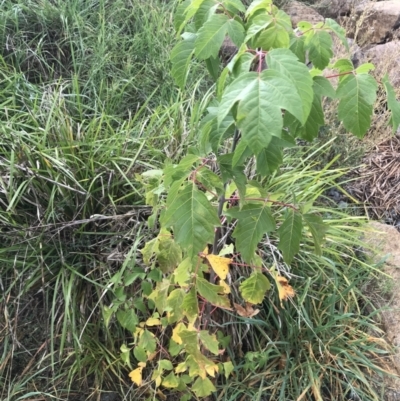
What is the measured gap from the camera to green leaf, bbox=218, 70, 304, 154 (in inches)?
31.9

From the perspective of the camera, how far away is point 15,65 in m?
2.86

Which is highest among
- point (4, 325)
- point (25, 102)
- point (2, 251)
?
point (25, 102)

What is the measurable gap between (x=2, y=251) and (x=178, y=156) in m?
0.93

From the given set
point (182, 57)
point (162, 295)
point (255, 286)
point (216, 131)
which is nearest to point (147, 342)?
point (162, 295)

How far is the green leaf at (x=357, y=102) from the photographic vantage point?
1.04 metres

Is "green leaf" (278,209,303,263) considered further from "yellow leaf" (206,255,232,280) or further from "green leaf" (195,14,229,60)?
"green leaf" (195,14,229,60)

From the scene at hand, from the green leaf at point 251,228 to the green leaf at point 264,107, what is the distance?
44cm

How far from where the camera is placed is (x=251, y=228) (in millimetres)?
1235

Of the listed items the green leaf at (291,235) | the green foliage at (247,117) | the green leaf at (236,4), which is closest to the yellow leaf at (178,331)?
the green foliage at (247,117)

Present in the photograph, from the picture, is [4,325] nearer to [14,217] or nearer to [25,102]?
[14,217]

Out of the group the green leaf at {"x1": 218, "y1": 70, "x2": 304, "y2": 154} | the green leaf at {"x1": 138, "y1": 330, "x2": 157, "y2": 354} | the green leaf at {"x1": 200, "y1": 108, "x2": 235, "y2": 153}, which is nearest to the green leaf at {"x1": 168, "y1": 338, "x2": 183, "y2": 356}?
the green leaf at {"x1": 138, "y1": 330, "x2": 157, "y2": 354}

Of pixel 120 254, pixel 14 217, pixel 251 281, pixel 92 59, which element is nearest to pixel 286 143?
pixel 251 281

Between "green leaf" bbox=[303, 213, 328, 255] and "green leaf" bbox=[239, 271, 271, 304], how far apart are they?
0.64 feet

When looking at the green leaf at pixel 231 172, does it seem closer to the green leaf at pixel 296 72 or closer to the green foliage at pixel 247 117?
the green foliage at pixel 247 117
